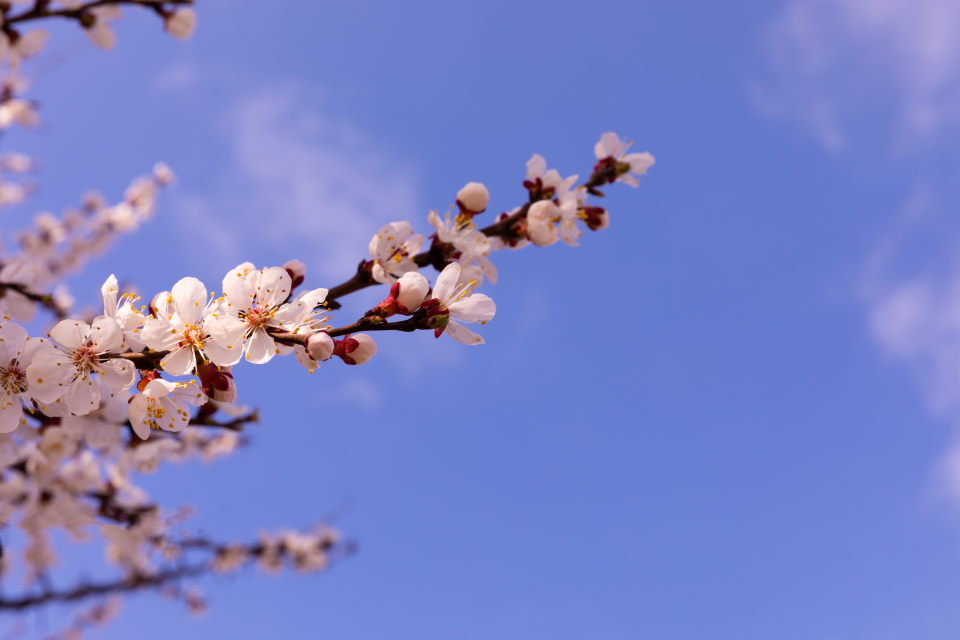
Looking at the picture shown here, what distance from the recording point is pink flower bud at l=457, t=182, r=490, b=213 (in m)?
2.65

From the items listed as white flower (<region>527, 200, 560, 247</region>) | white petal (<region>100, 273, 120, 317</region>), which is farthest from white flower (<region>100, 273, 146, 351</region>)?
white flower (<region>527, 200, 560, 247</region>)

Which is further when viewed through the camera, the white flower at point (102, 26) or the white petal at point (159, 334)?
the white flower at point (102, 26)

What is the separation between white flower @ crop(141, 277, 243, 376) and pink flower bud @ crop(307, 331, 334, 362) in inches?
9.0

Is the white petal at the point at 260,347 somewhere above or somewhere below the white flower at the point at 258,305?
below

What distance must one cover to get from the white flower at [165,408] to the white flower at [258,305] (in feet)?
0.70

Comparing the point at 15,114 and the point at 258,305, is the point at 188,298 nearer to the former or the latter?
the point at 258,305

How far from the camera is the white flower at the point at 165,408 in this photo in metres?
1.85

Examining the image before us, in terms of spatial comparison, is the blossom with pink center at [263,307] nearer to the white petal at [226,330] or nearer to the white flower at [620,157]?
the white petal at [226,330]

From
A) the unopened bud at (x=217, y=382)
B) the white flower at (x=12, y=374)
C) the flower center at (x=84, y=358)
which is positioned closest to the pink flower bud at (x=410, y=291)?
the unopened bud at (x=217, y=382)

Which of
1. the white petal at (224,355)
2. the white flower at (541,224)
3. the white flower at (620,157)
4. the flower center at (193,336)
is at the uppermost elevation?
the white flower at (620,157)

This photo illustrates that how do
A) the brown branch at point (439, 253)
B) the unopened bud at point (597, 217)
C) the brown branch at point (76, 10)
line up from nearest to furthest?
the brown branch at point (439, 253)
the unopened bud at point (597, 217)
the brown branch at point (76, 10)

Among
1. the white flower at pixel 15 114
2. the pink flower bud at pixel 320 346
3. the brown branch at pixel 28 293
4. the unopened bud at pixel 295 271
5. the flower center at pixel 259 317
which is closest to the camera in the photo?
the pink flower bud at pixel 320 346

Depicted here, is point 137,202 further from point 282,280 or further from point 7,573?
point 282,280

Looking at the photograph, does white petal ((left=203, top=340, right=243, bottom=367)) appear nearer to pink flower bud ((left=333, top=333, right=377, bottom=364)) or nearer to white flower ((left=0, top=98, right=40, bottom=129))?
pink flower bud ((left=333, top=333, right=377, bottom=364))
